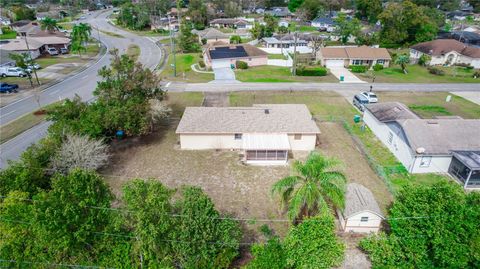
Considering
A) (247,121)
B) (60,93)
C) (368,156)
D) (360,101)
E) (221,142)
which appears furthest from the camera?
(60,93)

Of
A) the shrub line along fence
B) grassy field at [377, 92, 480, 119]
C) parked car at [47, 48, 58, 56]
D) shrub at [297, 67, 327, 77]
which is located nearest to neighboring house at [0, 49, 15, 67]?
parked car at [47, 48, 58, 56]

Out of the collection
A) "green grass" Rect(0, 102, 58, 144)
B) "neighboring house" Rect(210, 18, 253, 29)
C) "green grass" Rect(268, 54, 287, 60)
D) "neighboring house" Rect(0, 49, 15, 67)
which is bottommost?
"green grass" Rect(0, 102, 58, 144)

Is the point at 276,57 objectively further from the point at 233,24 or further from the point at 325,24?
the point at 325,24

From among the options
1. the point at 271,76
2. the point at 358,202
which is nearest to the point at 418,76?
the point at 271,76

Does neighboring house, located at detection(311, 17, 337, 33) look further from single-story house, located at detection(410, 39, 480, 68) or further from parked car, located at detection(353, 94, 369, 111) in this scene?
parked car, located at detection(353, 94, 369, 111)

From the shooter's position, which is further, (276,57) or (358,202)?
(276,57)

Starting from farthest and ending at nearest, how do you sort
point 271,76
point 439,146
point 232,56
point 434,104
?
point 232,56, point 271,76, point 434,104, point 439,146

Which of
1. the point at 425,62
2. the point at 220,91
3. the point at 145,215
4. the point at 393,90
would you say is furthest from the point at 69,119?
the point at 425,62
